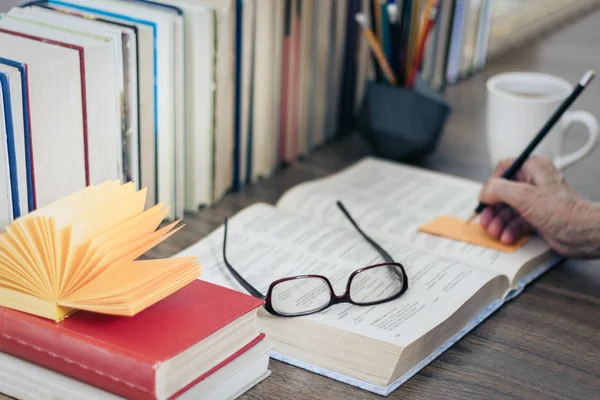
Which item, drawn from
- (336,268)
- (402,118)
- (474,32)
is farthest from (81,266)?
(474,32)

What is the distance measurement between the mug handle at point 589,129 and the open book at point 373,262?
0.14m

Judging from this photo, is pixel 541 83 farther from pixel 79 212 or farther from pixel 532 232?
pixel 79 212

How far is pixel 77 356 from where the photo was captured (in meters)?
0.65

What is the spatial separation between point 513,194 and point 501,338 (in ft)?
0.65

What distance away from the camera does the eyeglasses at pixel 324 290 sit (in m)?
0.78

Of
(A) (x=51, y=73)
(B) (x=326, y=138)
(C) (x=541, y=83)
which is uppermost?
(A) (x=51, y=73)

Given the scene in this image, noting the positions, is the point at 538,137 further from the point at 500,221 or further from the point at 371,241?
the point at 371,241

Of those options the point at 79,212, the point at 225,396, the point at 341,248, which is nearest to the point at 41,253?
the point at 79,212

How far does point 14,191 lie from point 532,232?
0.57m

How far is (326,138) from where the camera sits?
4.27ft

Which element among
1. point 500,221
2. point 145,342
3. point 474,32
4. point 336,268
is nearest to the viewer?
point 145,342

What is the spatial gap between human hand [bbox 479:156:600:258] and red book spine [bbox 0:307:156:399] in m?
0.49

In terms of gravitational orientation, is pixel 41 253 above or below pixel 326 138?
above

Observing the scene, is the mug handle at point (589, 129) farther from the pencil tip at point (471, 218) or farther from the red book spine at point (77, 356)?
the red book spine at point (77, 356)
